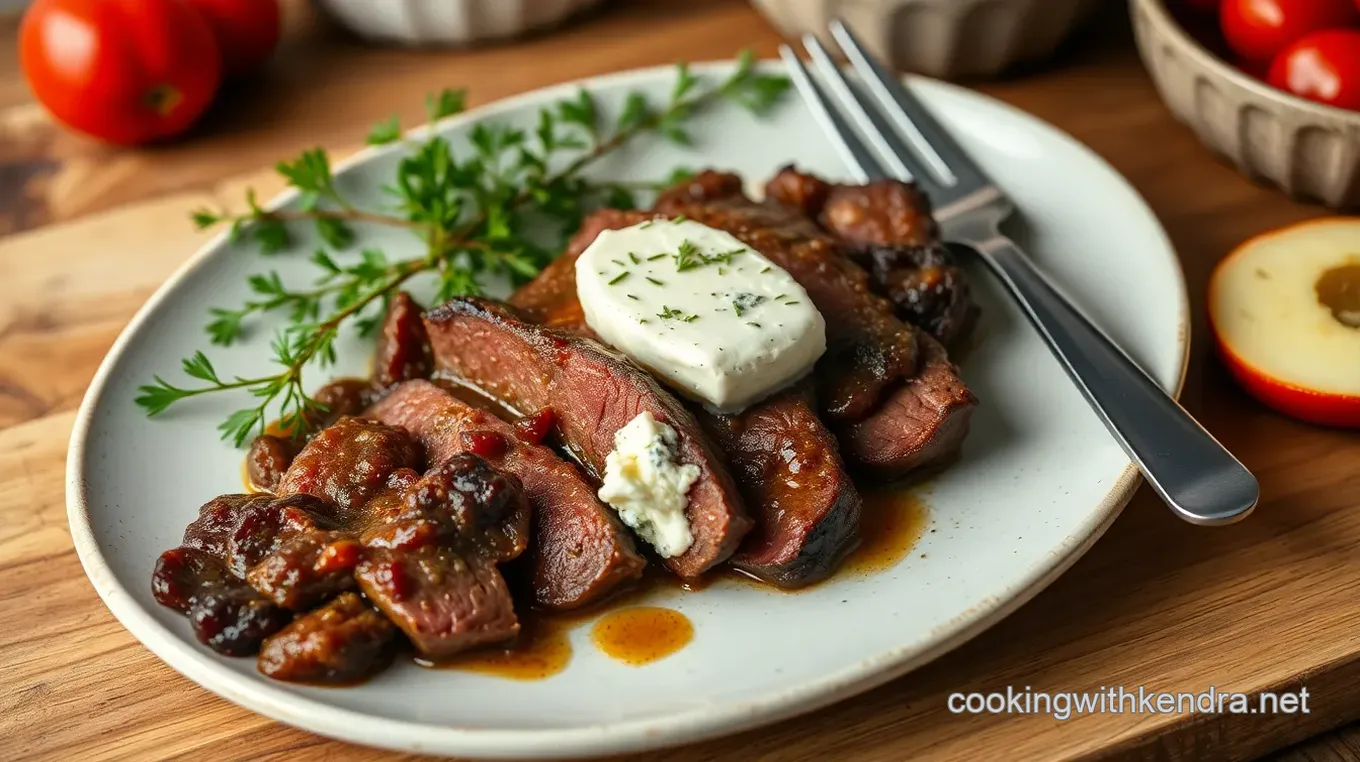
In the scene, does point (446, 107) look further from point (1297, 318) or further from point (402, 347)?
point (1297, 318)

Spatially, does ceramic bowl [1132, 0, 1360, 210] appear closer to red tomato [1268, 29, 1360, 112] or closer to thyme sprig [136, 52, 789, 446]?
red tomato [1268, 29, 1360, 112]

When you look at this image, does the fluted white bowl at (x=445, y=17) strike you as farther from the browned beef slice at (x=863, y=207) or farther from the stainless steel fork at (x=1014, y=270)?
the browned beef slice at (x=863, y=207)

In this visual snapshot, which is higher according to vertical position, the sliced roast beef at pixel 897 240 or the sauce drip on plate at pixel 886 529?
the sliced roast beef at pixel 897 240

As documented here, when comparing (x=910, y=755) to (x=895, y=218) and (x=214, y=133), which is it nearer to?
(x=895, y=218)

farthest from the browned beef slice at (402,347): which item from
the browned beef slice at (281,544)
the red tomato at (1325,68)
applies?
the red tomato at (1325,68)

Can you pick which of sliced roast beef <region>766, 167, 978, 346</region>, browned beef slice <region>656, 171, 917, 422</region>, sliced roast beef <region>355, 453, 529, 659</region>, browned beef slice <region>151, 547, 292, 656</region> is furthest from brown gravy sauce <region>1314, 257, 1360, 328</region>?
browned beef slice <region>151, 547, 292, 656</region>

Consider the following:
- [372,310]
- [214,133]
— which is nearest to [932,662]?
[372,310]
